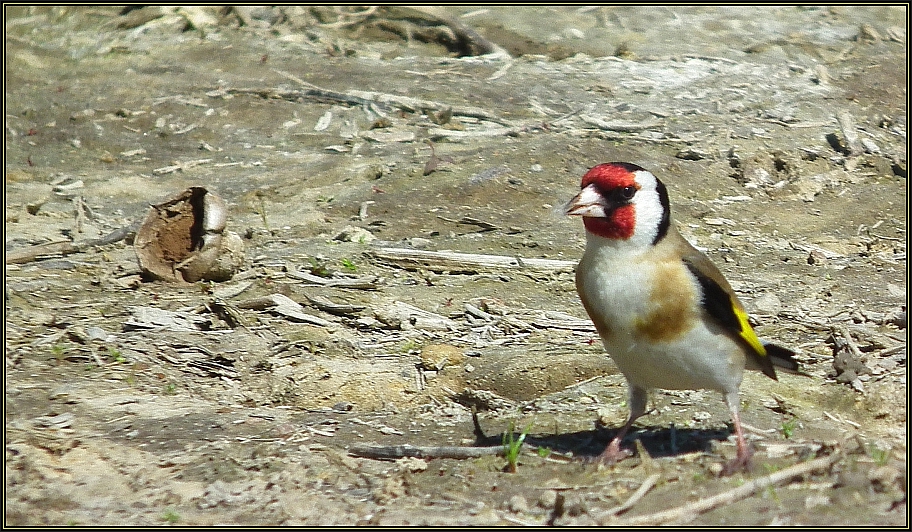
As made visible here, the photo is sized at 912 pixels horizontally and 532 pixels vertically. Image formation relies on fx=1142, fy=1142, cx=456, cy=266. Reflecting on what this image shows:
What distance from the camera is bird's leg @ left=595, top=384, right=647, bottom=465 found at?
4.73 m

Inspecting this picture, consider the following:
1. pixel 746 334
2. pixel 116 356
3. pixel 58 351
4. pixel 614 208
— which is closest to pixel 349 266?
pixel 116 356

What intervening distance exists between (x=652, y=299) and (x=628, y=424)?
700 millimetres

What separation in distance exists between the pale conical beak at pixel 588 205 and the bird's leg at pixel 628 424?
2.70ft

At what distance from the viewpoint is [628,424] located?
16.3 feet

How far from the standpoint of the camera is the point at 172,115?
998 cm

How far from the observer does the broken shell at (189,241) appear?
6652mm

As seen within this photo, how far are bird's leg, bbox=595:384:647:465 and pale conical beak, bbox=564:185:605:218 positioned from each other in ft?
2.70

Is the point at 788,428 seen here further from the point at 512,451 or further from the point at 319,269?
the point at 319,269

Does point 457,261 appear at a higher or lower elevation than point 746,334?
lower

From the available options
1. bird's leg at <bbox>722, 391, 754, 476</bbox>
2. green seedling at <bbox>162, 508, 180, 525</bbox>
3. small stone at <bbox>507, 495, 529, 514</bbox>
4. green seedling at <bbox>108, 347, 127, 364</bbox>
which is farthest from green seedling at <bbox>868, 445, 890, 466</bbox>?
green seedling at <bbox>108, 347, 127, 364</bbox>

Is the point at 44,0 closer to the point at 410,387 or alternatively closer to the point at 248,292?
the point at 248,292

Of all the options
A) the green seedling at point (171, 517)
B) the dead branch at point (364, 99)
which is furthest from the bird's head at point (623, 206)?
the dead branch at point (364, 99)

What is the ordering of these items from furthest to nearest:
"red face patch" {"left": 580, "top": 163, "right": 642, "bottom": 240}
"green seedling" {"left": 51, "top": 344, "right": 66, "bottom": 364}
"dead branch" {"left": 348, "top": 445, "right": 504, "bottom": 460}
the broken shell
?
1. the broken shell
2. "green seedling" {"left": 51, "top": 344, "right": 66, "bottom": 364}
3. "dead branch" {"left": 348, "top": 445, "right": 504, "bottom": 460}
4. "red face patch" {"left": 580, "top": 163, "right": 642, "bottom": 240}

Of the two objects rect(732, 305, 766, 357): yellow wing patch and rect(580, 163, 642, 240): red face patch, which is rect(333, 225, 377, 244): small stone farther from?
rect(732, 305, 766, 357): yellow wing patch
